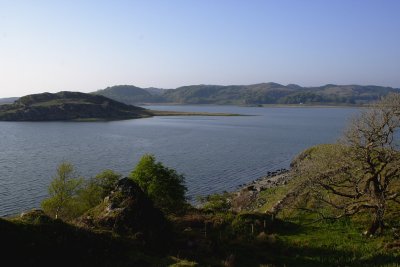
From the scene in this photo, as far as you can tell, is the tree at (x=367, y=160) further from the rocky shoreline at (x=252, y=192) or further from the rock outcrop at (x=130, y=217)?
the rocky shoreline at (x=252, y=192)

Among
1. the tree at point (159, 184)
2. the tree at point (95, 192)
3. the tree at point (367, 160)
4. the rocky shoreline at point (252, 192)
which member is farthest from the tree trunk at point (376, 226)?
the tree at point (95, 192)

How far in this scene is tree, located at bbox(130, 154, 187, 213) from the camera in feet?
162

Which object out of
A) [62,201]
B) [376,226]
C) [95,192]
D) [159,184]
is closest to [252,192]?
[159,184]

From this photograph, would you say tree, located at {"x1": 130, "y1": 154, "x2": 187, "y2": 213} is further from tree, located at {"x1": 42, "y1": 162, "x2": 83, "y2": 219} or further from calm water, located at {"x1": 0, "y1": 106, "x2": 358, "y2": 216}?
calm water, located at {"x1": 0, "y1": 106, "x2": 358, "y2": 216}

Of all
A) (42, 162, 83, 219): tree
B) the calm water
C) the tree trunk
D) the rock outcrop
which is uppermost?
the rock outcrop

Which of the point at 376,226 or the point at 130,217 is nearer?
the point at 130,217

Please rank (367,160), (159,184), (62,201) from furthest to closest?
(62,201)
(159,184)
(367,160)

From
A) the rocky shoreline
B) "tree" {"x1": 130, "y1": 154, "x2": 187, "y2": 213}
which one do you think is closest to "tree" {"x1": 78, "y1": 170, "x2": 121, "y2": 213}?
"tree" {"x1": 130, "y1": 154, "x2": 187, "y2": 213}

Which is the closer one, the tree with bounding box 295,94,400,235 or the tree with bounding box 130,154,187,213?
the tree with bounding box 295,94,400,235

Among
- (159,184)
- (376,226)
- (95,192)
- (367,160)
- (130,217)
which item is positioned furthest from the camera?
(95,192)

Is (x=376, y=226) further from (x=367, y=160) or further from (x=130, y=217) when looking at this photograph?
(x=130, y=217)

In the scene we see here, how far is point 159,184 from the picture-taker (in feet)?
165

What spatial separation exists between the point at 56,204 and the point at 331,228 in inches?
1421

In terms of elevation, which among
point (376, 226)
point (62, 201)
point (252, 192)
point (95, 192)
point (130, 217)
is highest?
point (130, 217)
